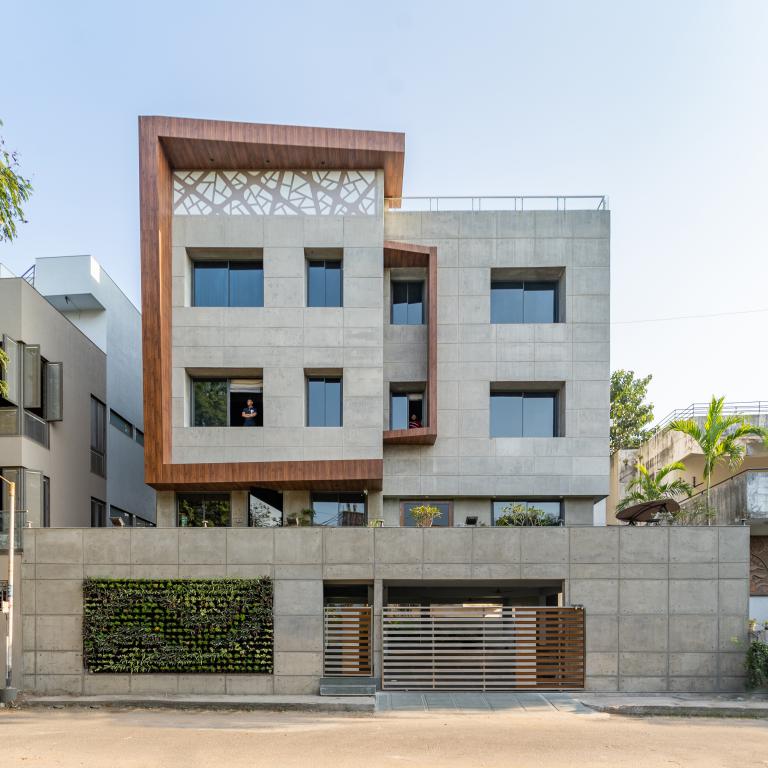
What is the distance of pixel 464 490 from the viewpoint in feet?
82.0

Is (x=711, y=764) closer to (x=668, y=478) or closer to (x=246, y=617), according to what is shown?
(x=246, y=617)

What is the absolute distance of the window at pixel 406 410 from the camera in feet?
84.7

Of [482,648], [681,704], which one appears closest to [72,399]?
[482,648]

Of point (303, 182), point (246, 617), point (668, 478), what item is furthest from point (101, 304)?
point (668, 478)

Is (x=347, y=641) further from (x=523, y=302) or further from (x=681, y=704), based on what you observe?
(x=523, y=302)

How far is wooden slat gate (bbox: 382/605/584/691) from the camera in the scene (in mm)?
20453

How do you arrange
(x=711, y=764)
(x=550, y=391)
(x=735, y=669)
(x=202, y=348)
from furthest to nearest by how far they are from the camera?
(x=550, y=391)
(x=202, y=348)
(x=735, y=669)
(x=711, y=764)

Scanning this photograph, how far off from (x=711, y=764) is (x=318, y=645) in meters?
10.5

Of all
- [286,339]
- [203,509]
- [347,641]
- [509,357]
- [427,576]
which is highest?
[286,339]

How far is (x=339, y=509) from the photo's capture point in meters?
25.3

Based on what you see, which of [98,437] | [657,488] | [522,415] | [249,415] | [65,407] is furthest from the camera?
[657,488]

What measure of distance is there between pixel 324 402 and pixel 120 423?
11353 mm

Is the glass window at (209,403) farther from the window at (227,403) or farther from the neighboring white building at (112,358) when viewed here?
the neighboring white building at (112,358)

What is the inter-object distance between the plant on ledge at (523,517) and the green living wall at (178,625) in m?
8.28
